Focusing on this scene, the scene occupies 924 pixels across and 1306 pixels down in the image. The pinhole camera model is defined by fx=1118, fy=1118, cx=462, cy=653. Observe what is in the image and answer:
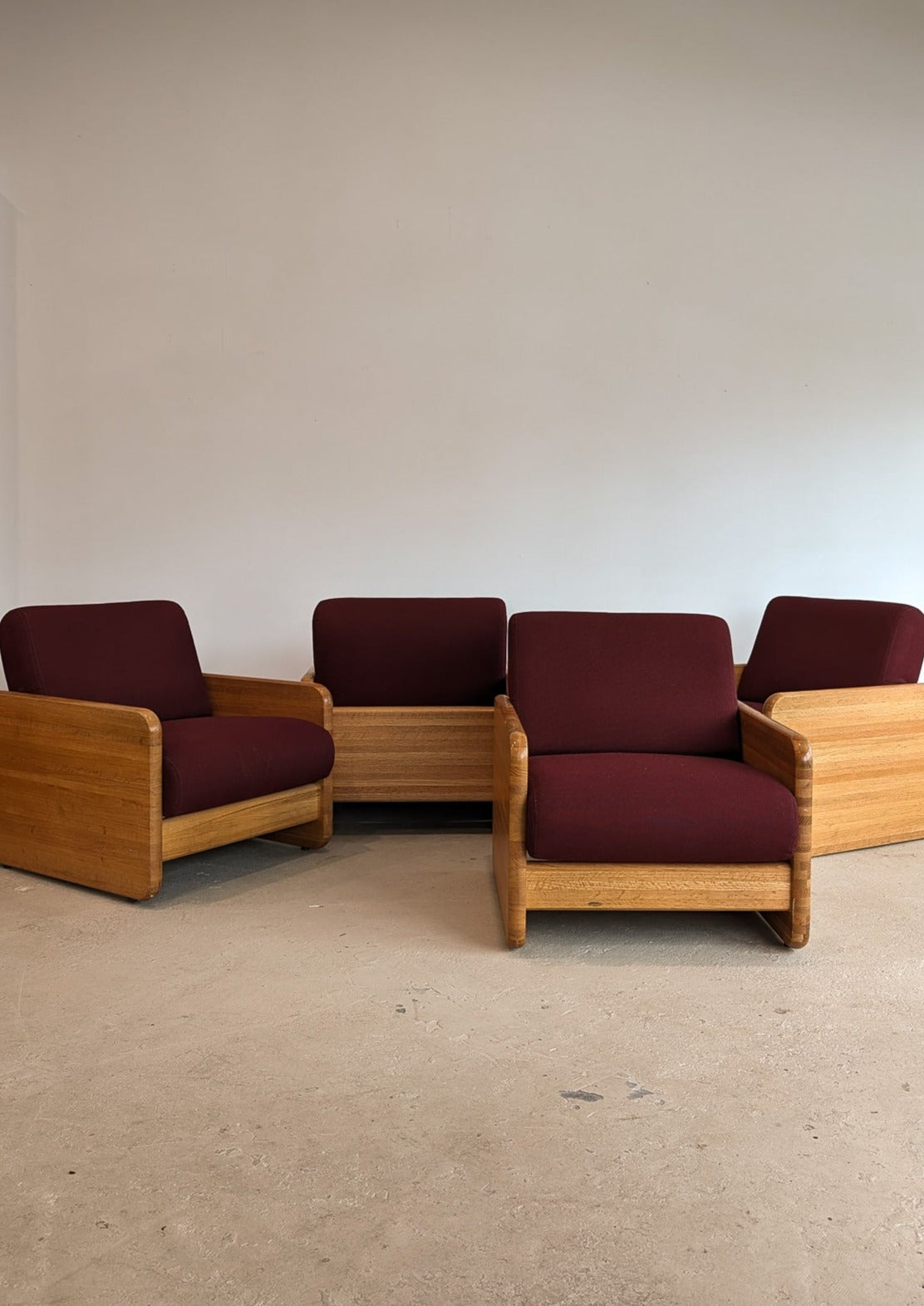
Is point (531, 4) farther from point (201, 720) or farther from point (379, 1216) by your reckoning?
point (379, 1216)

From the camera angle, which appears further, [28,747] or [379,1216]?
[28,747]

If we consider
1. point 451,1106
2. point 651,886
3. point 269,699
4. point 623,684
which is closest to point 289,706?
point 269,699

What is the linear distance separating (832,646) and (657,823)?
191cm

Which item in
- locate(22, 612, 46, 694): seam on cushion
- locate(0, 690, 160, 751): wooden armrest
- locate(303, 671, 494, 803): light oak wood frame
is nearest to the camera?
locate(0, 690, 160, 751): wooden armrest

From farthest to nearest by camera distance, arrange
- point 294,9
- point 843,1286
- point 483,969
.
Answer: point 294,9, point 483,969, point 843,1286

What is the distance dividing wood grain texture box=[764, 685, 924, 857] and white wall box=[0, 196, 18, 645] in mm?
3655

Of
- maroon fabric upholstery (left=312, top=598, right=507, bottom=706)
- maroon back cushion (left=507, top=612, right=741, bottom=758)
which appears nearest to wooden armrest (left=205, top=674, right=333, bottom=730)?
maroon fabric upholstery (left=312, top=598, right=507, bottom=706)

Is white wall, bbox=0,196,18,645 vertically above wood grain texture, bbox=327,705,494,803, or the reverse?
white wall, bbox=0,196,18,645

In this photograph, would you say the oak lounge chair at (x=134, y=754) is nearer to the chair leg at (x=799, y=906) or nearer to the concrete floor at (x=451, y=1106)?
the concrete floor at (x=451, y=1106)

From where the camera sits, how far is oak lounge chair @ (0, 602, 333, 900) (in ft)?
11.1

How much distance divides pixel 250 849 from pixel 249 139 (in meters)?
3.46

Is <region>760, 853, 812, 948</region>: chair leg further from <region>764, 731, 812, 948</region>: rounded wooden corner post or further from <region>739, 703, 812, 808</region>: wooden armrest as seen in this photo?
<region>739, 703, 812, 808</region>: wooden armrest

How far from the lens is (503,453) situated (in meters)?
5.42

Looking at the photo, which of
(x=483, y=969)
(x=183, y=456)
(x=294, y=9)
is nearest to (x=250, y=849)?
(x=483, y=969)
